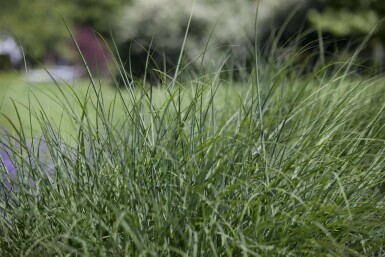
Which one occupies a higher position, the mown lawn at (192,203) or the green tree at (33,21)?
the mown lawn at (192,203)

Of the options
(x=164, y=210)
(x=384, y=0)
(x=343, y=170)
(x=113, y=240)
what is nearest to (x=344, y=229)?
(x=343, y=170)

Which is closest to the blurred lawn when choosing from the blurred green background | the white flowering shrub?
the blurred green background

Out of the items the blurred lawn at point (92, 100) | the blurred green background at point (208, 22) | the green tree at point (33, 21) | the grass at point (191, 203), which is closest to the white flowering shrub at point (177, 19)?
the blurred green background at point (208, 22)

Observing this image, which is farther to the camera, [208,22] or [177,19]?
[177,19]

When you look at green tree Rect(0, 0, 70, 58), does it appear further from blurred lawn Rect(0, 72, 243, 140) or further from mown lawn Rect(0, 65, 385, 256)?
mown lawn Rect(0, 65, 385, 256)

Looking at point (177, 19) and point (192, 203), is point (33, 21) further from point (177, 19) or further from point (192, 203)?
point (192, 203)

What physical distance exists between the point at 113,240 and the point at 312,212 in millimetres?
560

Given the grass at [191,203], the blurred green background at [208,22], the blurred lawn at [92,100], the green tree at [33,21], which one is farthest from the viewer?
the green tree at [33,21]

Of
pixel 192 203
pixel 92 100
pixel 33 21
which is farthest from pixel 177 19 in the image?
pixel 192 203

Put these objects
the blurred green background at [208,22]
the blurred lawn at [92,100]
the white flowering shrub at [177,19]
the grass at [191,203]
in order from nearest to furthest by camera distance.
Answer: the grass at [191,203] < the blurred lawn at [92,100] < the blurred green background at [208,22] < the white flowering shrub at [177,19]

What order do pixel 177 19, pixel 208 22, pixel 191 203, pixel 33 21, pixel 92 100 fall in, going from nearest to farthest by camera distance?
1. pixel 191 203
2. pixel 92 100
3. pixel 208 22
4. pixel 177 19
5. pixel 33 21

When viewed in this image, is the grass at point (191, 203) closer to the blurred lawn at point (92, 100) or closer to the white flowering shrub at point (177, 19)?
the blurred lawn at point (92, 100)

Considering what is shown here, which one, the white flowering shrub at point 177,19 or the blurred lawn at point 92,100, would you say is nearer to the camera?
the blurred lawn at point 92,100

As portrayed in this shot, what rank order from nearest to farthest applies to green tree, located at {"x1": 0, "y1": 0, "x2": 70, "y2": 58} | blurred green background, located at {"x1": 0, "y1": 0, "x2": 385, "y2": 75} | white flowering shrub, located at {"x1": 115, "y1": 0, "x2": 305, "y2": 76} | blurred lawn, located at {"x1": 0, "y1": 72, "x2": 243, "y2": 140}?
blurred lawn, located at {"x1": 0, "y1": 72, "x2": 243, "y2": 140} < blurred green background, located at {"x1": 0, "y1": 0, "x2": 385, "y2": 75} < white flowering shrub, located at {"x1": 115, "y1": 0, "x2": 305, "y2": 76} < green tree, located at {"x1": 0, "y1": 0, "x2": 70, "y2": 58}
